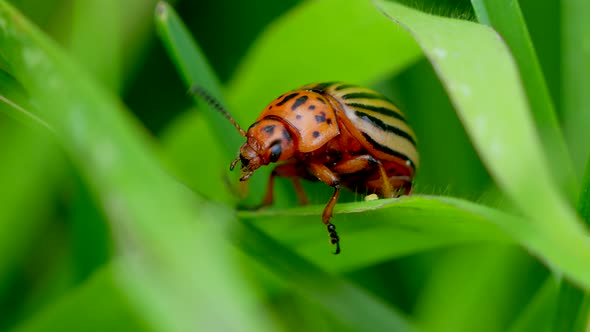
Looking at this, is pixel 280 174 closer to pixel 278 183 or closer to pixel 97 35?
pixel 278 183

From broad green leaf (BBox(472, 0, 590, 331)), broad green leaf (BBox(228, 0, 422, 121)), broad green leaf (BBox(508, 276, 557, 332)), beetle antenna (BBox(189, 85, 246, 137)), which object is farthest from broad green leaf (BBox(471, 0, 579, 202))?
beetle antenna (BBox(189, 85, 246, 137))

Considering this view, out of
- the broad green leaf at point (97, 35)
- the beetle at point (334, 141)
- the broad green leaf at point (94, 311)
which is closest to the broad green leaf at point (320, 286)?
the beetle at point (334, 141)

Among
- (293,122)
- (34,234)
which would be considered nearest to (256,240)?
(293,122)

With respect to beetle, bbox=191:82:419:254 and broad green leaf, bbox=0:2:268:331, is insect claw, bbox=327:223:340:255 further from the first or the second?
broad green leaf, bbox=0:2:268:331

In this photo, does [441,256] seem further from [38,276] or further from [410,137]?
[38,276]

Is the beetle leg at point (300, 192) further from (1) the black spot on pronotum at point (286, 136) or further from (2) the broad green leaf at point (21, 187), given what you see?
(2) the broad green leaf at point (21, 187)

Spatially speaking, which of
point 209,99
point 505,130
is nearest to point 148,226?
point 505,130
